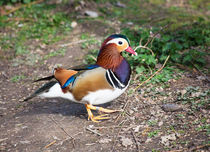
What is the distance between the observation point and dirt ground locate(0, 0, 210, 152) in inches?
113

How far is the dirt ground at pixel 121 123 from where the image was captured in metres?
2.86

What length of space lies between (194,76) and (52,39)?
3.11 metres

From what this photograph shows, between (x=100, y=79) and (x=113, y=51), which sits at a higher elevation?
(x=113, y=51)

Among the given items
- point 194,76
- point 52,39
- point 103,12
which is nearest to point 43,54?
point 52,39

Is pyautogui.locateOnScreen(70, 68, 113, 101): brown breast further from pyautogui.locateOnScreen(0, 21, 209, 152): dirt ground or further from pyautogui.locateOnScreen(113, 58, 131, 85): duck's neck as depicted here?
pyautogui.locateOnScreen(0, 21, 209, 152): dirt ground

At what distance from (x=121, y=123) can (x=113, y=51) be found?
83 cm

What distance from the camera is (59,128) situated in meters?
3.27

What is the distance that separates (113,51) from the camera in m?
3.27

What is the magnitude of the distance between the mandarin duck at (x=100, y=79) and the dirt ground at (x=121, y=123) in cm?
33

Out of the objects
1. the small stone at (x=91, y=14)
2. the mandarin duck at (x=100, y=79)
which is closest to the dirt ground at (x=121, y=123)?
the mandarin duck at (x=100, y=79)

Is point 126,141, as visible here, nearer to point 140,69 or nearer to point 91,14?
point 140,69

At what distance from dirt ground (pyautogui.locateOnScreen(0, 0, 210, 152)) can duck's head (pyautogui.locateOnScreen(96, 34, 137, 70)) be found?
0.65 meters

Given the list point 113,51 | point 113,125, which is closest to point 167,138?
point 113,125

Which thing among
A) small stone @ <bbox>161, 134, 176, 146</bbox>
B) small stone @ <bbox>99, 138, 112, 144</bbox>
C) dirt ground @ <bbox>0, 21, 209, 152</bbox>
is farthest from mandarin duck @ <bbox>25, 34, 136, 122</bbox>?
small stone @ <bbox>161, 134, 176, 146</bbox>
